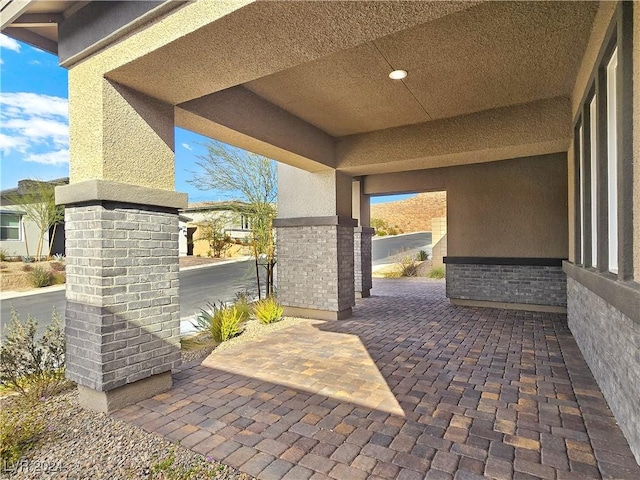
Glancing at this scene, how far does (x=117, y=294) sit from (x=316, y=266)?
3.96m

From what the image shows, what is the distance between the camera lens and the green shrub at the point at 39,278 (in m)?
14.0

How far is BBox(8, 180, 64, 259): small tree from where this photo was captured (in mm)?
16844

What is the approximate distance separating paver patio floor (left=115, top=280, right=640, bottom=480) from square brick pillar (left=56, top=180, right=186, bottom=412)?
279 mm

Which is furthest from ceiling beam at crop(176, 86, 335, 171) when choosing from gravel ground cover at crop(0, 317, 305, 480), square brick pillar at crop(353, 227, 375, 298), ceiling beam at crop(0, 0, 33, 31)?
square brick pillar at crop(353, 227, 375, 298)

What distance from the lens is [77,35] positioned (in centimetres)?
312

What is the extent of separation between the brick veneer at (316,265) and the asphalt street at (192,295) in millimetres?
2840

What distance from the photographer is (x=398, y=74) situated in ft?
13.4

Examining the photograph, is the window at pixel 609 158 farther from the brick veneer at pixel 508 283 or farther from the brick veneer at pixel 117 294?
the brick veneer at pixel 117 294

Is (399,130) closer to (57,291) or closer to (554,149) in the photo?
(554,149)

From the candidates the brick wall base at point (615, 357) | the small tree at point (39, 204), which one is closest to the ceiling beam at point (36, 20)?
the brick wall base at point (615, 357)

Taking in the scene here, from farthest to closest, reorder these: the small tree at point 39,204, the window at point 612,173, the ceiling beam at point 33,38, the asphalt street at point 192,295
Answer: the small tree at point 39,204 → the asphalt street at point 192,295 → the ceiling beam at point 33,38 → the window at point 612,173

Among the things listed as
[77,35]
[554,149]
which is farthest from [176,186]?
[554,149]

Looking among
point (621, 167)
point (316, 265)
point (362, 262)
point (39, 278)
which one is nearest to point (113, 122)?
point (621, 167)

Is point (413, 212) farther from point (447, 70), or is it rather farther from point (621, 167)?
point (621, 167)
